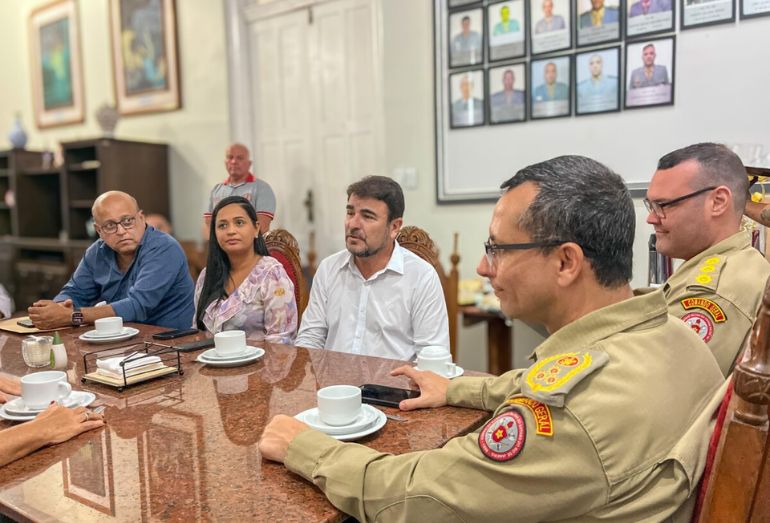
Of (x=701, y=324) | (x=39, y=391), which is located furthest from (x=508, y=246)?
(x=39, y=391)

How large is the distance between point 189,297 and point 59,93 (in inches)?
193

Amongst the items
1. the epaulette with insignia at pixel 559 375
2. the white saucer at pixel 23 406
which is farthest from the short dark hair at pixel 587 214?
the white saucer at pixel 23 406

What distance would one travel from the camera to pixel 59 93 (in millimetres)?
6266

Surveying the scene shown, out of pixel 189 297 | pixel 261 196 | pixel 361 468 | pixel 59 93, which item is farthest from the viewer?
pixel 59 93


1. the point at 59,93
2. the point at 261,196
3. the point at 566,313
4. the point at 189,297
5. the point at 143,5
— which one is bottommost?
the point at 189,297

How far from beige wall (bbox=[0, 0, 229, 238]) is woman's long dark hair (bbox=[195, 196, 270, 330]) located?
2.97 metres

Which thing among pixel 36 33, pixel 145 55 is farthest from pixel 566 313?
pixel 36 33

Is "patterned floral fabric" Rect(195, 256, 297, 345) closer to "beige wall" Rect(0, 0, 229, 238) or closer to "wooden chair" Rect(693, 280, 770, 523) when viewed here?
"wooden chair" Rect(693, 280, 770, 523)

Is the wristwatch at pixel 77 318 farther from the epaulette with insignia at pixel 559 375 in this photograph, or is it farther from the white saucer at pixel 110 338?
the epaulette with insignia at pixel 559 375

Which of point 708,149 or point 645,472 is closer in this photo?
point 645,472

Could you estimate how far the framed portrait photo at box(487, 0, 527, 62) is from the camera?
11.1ft

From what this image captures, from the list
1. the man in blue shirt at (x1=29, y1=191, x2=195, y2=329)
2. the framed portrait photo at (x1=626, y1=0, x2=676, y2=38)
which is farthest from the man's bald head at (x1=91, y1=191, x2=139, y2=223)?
the framed portrait photo at (x1=626, y1=0, x2=676, y2=38)

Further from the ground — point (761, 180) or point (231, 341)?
point (761, 180)

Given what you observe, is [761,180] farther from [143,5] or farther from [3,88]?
[3,88]
